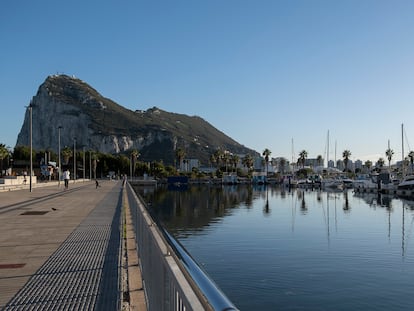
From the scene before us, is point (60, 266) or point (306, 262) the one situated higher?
point (60, 266)

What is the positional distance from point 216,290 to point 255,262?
17.0m

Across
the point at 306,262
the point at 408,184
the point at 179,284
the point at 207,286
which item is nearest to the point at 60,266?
the point at 179,284

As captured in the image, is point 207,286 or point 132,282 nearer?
point 207,286

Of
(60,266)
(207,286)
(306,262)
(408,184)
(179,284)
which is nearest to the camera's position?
(207,286)

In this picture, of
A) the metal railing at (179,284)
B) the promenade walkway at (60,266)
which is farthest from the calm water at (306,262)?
the metal railing at (179,284)

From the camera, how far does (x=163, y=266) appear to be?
4.90 metres

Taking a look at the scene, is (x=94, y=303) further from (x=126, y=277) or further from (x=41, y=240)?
(x=41, y=240)

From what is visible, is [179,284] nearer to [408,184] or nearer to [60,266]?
[60,266]

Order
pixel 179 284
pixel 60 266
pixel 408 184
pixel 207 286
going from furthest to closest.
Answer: pixel 408 184, pixel 60 266, pixel 179 284, pixel 207 286

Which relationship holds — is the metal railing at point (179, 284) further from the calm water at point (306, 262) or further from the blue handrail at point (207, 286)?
the calm water at point (306, 262)

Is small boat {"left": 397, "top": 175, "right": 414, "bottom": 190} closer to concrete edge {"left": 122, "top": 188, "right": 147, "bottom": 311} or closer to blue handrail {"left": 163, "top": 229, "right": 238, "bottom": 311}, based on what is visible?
concrete edge {"left": 122, "top": 188, "right": 147, "bottom": 311}

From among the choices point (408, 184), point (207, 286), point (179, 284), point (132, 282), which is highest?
point (207, 286)

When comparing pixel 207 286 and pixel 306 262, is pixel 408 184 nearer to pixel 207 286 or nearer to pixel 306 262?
pixel 306 262

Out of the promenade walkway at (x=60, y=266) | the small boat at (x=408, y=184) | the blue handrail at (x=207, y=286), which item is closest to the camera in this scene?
the blue handrail at (x=207, y=286)
